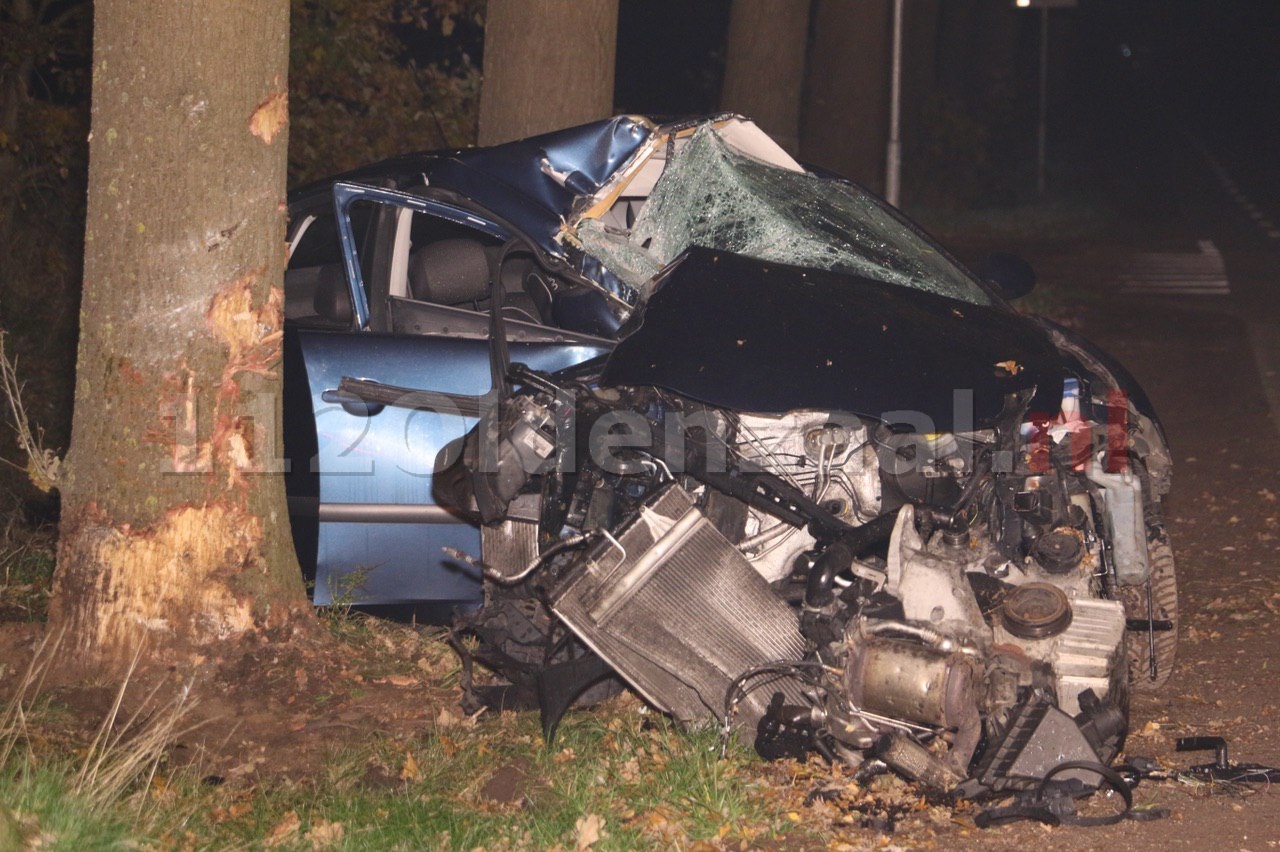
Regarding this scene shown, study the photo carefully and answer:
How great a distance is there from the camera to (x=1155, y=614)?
462 centimetres

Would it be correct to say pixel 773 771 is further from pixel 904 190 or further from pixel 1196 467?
pixel 904 190

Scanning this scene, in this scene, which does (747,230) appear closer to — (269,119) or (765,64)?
(269,119)

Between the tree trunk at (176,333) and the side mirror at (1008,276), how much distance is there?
2.96m

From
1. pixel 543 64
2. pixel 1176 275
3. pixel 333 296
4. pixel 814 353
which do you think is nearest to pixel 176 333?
pixel 333 296

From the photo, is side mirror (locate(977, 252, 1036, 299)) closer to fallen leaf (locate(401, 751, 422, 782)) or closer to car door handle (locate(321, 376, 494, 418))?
car door handle (locate(321, 376, 494, 418))

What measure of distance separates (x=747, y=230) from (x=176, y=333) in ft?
6.52

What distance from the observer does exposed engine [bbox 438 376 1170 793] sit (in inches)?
148

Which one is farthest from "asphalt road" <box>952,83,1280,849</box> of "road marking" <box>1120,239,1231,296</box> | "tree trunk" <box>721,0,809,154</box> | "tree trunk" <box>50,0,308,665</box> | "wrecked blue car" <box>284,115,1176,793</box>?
"tree trunk" <box>721,0,809,154</box>

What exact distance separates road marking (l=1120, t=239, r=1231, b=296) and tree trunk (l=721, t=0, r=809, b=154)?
4244 millimetres

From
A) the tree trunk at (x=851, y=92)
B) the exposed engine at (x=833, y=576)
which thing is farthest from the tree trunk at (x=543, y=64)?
the tree trunk at (x=851, y=92)

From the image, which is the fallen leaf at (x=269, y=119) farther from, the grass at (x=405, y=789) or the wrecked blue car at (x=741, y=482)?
the grass at (x=405, y=789)

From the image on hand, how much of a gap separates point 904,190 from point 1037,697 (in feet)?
59.1

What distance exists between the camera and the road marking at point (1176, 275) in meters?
13.7

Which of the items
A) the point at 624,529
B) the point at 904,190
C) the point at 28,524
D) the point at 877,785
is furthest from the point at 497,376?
the point at 904,190
